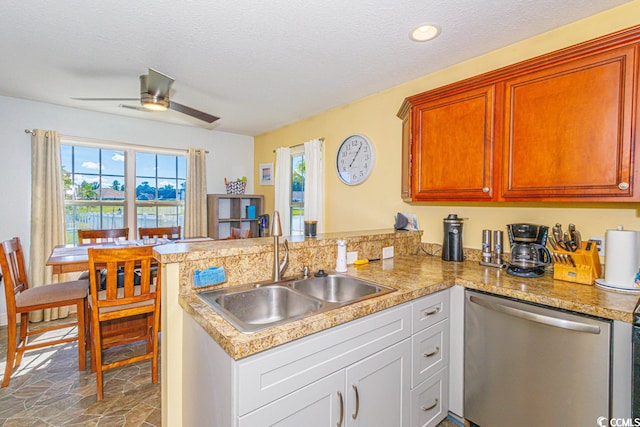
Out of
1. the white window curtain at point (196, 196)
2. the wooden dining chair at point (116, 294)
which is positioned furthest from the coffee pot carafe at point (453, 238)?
the white window curtain at point (196, 196)

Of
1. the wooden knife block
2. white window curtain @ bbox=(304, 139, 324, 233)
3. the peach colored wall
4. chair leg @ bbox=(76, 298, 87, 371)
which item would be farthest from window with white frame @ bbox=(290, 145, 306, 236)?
the wooden knife block

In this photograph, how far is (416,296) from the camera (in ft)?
4.82

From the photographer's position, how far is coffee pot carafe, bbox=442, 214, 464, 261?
2.17 meters

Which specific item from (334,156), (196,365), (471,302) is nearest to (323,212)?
(334,156)

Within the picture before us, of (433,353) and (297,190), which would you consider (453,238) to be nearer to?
(433,353)

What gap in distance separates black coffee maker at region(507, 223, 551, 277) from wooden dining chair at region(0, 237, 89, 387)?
10.3 ft

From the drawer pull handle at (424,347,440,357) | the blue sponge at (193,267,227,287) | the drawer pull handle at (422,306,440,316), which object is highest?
the blue sponge at (193,267,227,287)

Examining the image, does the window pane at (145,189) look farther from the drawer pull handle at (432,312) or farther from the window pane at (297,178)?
the drawer pull handle at (432,312)

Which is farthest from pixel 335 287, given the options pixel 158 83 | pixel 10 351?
pixel 10 351

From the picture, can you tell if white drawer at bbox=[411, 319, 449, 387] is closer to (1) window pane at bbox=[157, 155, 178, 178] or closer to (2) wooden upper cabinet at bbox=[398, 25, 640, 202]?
(2) wooden upper cabinet at bbox=[398, 25, 640, 202]

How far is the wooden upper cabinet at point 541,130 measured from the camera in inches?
53.4

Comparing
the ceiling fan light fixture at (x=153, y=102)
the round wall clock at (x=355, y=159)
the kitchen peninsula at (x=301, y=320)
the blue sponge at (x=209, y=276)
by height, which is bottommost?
the kitchen peninsula at (x=301, y=320)

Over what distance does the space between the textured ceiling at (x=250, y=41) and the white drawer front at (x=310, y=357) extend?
5.45 ft

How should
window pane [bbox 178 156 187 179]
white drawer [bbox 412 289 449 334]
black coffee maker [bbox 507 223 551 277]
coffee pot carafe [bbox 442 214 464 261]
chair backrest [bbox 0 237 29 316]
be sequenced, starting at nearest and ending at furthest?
white drawer [bbox 412 289 449 334] < black coffee maker [bbox 507 223 551 277] < chair backrest [bbox 0 237 29 316] < coffee pot carafe [bbox 442 214 464 261] < window pane [bbox 178 156 187 179]
